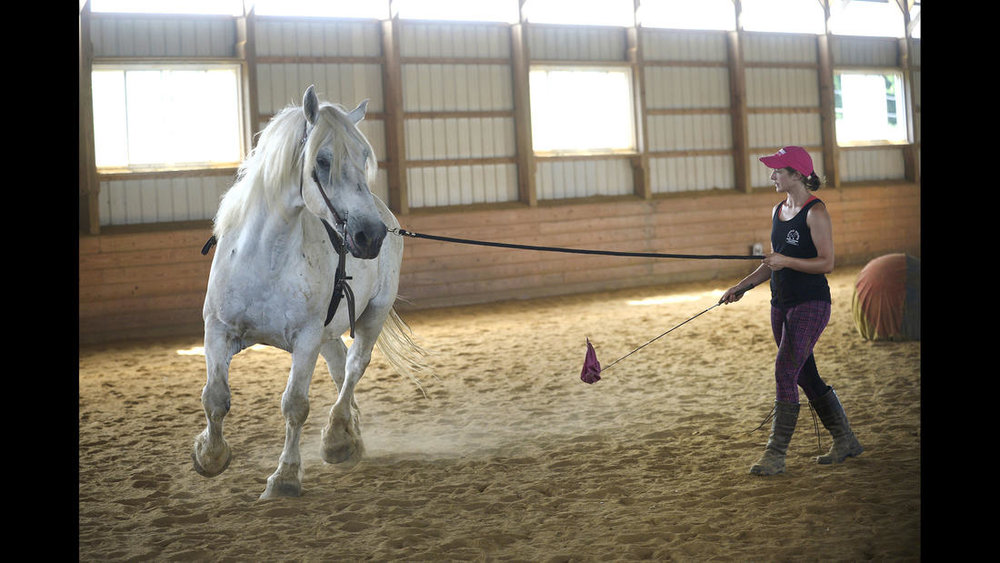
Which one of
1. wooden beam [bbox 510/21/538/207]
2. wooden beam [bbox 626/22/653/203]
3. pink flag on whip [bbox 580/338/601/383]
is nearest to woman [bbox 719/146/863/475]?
pink flag on whip [bbox 580/338/601/383]

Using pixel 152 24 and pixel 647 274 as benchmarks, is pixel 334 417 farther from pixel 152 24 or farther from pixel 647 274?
pixel 647 274

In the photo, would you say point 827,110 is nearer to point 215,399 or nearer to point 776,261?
point 776,261

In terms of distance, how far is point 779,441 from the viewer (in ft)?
11.8

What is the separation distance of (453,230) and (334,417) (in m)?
7.48

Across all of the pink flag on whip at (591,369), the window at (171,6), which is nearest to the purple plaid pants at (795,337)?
the pink flag on whip at (591,369)

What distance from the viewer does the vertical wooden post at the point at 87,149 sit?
9383 millimetres

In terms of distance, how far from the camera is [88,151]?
944cm

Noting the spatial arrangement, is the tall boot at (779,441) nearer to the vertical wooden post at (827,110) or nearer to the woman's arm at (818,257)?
the woman's arm at (818,257)

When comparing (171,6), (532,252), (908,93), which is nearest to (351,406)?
(171,6)

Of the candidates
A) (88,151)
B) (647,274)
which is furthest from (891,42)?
(88,151)

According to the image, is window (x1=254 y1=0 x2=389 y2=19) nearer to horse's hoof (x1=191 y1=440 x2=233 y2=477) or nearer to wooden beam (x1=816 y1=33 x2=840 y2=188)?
wooden beam (x1=816 y1=33 x2=840 y2=188)

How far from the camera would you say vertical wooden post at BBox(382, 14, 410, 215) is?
36.6 ft

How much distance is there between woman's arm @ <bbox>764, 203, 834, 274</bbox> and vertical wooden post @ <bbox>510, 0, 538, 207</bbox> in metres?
8.72

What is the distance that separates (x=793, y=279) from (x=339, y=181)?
1.87 meters
